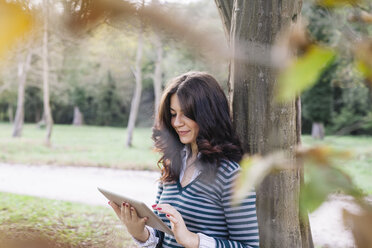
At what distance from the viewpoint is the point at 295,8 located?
1.37 metres

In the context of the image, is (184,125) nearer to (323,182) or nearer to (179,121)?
(179,121)

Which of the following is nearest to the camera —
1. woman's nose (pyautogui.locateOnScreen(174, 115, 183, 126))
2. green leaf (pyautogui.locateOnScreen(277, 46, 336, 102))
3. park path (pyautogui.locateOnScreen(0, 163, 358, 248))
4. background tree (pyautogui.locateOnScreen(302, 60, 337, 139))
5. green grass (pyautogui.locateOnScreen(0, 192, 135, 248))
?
green leaf (pyautogui.locateOnScreen(277, 46, 336, 102))

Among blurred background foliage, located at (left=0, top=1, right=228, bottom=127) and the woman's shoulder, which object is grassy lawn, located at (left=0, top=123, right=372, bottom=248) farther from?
blurred background foliage, located at (left=0, top=1, right=228, bottom=127)

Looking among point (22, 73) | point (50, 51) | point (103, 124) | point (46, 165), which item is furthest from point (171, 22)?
point (103, 124)

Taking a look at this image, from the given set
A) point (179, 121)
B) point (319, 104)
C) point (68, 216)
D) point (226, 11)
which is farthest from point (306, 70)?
point (319, 104)

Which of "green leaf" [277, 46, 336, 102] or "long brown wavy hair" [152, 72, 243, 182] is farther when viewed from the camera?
"long brown wavy hair" [152, 72, 243, 182]

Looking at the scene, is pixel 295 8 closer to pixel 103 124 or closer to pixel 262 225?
pixel 262 225

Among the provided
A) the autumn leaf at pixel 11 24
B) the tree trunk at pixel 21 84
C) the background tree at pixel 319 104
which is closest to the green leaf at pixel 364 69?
the autumn leaf at pixel 11 24

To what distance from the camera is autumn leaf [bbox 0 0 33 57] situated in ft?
1.55

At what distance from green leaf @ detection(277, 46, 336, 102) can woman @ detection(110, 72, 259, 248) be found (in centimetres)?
102

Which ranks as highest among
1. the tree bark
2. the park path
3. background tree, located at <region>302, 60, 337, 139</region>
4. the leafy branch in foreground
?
the tree bark

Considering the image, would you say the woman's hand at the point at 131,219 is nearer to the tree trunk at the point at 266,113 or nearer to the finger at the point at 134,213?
the finger at the point at 134,213

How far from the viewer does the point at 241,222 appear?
1.28 metres

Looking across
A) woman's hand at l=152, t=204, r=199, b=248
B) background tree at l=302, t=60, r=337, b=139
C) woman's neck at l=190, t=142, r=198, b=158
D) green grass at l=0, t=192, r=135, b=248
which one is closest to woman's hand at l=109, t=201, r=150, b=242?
woman's hand at l=152, t=204, r=199, b=248
